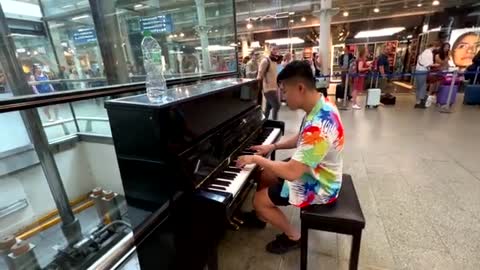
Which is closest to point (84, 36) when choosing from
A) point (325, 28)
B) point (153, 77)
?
point (153, 77)

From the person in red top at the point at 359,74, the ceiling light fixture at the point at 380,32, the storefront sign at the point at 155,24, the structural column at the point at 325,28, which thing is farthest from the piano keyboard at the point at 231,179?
the ceiling light fixture at the point at 380,32

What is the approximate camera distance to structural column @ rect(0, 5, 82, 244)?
4.46 feet

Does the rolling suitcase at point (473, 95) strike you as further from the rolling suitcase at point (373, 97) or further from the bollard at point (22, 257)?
the bollard at point (22, 257)

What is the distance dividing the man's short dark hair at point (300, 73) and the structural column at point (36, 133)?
1.35 metres

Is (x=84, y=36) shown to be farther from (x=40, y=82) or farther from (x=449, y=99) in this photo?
(x=449, y=99)

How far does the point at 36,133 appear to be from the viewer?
1.77 m

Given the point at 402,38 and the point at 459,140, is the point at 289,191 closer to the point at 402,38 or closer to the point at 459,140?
the point at 459,140

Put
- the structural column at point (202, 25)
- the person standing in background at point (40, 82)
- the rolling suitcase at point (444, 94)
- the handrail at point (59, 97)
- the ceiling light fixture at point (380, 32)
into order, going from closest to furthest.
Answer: the handrail at point (59, 97) < the person standing in background at point (40, 82) < the structural column at point (202, 25) < the rolling suitcase at point (444, 94) < the ceiling light fixture at point (380, 32)

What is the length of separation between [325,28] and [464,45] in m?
5.45

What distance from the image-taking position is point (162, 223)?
45.1 inches

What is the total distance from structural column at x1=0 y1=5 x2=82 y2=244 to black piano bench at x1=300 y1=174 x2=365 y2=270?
162 centimetres

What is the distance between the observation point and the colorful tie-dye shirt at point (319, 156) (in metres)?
1.24

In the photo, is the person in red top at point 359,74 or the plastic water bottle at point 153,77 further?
the person in red top at point 359,74

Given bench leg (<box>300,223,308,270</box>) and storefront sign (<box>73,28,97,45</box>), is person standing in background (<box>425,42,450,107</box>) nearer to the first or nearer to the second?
bench leg (<box>300,223,308,270</box>)
